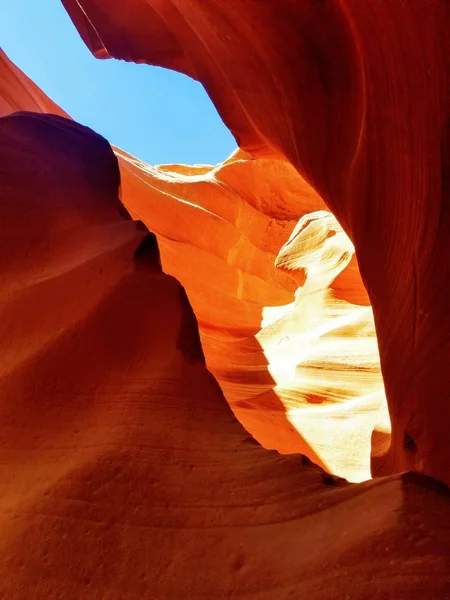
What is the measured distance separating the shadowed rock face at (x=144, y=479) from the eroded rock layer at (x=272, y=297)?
171 centimetres

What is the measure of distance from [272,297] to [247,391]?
10.8ft

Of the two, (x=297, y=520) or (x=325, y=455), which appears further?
(x=325, y=455)

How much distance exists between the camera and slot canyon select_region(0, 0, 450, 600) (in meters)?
1.19

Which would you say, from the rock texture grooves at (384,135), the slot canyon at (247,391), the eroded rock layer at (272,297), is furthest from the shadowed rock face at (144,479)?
the eroded rock layer at (272,297)

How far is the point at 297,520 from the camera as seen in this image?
4.32ft

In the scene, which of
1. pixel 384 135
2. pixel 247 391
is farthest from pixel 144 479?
pixel 247 391

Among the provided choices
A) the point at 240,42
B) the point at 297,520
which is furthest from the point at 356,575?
the point at 240,42

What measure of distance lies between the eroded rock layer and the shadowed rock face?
171cm

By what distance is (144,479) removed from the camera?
1.43 meters

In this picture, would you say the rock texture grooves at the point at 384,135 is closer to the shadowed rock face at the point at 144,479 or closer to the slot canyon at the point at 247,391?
the slot canyon at the point at 247,391

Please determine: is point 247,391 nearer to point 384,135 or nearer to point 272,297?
point 384,135

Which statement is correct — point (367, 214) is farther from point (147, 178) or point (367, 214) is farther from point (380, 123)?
point (147, 178)

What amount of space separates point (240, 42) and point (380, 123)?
1464 millimetres

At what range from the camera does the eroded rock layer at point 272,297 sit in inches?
141
